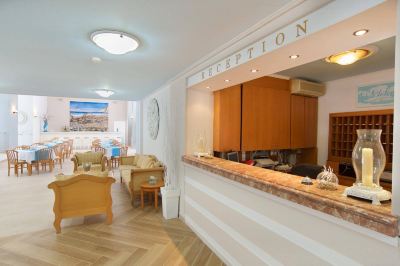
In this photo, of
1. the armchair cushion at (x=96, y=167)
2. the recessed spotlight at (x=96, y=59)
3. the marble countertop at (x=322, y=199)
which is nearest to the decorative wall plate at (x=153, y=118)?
the armchair cushion at (x=96, y=167)

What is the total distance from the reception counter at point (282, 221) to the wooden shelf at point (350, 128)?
9.79ft

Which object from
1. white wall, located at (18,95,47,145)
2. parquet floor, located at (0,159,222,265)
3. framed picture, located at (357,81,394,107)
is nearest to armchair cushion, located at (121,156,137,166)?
parquet floor, located at (0,159,222,265)

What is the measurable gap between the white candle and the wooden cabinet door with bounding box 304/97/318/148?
3.67 meters

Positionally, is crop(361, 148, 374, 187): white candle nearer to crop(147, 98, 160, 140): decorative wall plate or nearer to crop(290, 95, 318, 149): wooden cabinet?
crop(290, 95, 318, 149): wooden cabinet

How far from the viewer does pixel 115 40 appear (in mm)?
2139

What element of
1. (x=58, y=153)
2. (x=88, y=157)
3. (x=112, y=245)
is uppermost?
(x=88, y=157)

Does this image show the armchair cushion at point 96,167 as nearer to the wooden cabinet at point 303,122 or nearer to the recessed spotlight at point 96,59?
the recessed spotlight at point 96,59

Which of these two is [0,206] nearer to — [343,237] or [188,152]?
[188,152]

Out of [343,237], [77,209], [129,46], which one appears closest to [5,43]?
[129,46]

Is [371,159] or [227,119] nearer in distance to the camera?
[371,159]

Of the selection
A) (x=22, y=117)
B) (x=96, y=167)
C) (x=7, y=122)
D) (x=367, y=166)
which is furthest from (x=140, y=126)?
(x=7, y=122)

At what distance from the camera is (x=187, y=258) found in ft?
8.77

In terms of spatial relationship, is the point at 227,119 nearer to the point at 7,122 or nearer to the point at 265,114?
the point at 265,114

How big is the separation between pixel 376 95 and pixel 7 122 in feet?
47.4
